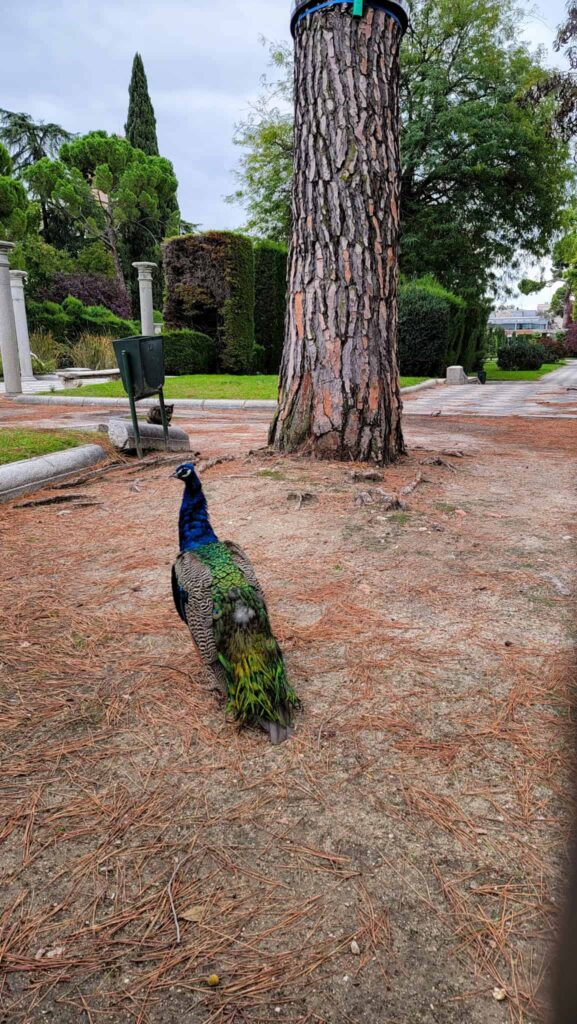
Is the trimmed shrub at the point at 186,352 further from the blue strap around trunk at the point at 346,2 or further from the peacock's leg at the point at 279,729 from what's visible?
the peacock's leg at the point at 279,729

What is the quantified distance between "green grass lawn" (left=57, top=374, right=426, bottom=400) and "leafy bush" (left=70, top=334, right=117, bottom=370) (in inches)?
284

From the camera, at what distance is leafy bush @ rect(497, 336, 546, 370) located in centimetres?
2883

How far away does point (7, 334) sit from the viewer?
1452cm

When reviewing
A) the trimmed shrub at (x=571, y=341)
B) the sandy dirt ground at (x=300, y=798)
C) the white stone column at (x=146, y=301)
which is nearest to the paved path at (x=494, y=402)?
the sandy dirt ground at (x=300, y=798)

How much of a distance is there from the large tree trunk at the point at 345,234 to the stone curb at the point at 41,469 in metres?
2.16

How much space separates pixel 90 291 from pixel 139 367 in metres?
26.6

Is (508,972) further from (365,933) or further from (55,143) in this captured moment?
(55,143)

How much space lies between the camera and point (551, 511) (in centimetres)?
468

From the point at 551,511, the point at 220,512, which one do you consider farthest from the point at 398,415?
the point at 220,512

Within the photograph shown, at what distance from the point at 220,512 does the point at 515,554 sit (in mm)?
2081

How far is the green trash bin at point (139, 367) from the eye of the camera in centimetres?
654

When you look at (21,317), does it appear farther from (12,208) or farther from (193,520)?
(193,520)

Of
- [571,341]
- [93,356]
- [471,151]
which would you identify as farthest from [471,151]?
[571,341]

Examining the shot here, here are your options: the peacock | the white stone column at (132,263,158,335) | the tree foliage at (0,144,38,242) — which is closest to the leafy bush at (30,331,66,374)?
the white stone column at (132,263,158,335)
